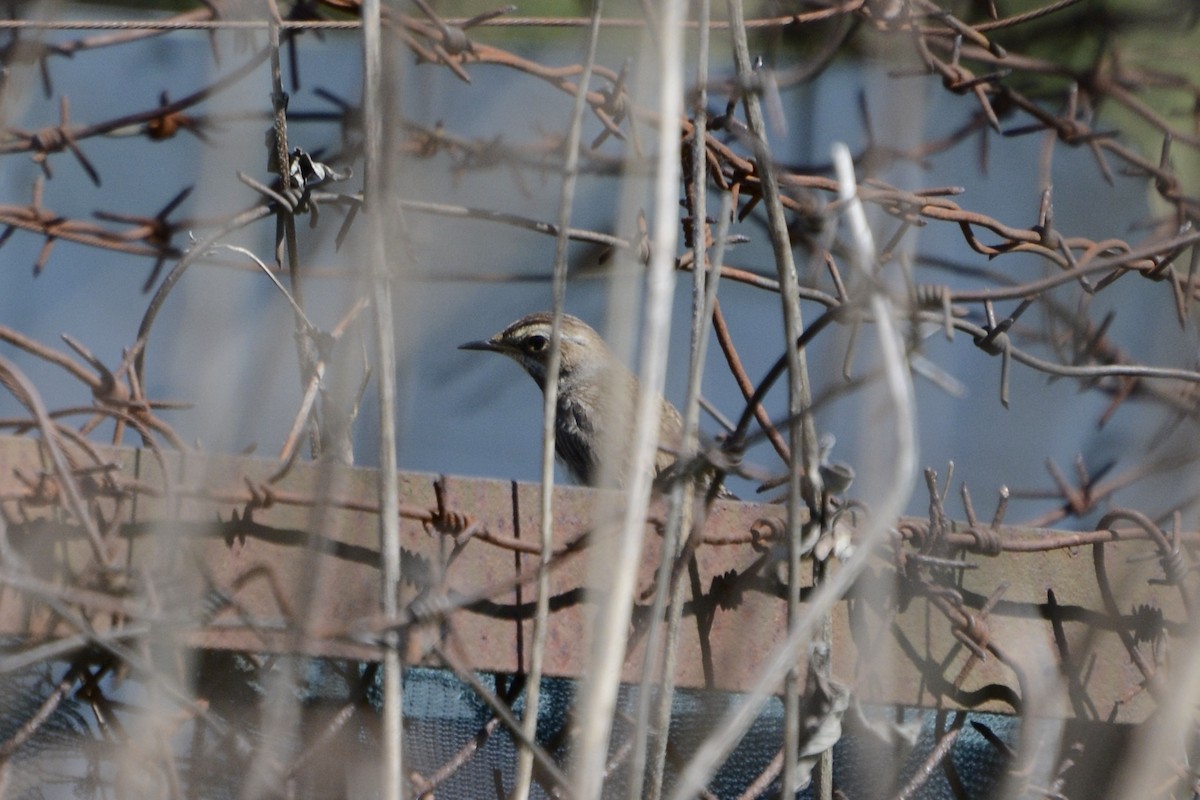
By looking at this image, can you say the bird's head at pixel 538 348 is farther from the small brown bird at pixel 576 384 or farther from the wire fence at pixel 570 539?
the wire fence at pixel 570 539

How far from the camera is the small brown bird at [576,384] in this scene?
519 cm

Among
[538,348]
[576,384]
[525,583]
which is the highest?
[538,348]

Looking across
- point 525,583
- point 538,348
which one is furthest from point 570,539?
point 538,348

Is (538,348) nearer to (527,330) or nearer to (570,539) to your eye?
(527,330)

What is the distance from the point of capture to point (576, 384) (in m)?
5.79

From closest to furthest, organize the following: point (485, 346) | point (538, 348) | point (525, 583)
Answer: point (525, 583), point (538, 348), point (485, 346)

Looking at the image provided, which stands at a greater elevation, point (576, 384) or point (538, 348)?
point (538, 348)

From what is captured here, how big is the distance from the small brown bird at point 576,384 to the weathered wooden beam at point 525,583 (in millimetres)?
2424

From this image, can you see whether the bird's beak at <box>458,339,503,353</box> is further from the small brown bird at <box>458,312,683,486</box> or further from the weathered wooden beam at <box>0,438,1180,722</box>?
the weathered wooden beam at <box>0,438,1180,722</box>

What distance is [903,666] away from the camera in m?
2.45

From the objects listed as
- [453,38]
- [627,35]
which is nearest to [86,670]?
[453,38]

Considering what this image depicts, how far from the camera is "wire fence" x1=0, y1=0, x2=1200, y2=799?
177 centimetres

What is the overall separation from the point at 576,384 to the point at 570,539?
342 cm

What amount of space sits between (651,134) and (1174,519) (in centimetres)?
144
